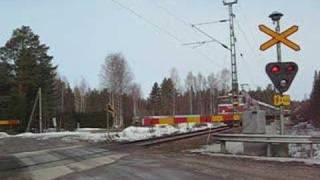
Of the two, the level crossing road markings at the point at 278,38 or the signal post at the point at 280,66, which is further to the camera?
the level crossing road markings at the point at 278,38

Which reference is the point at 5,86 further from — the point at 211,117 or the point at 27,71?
the point at 211,117

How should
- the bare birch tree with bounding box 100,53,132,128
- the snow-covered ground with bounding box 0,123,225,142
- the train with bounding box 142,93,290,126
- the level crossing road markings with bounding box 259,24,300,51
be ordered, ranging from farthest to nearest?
the bare birch tree with bounding box 100,53,132,128 < the snow-covered ground with bounding box 0,123,225,142 < the train with bounding box 142,93,290,126 < the level crossing road markings with bounding box 259,24,300,51

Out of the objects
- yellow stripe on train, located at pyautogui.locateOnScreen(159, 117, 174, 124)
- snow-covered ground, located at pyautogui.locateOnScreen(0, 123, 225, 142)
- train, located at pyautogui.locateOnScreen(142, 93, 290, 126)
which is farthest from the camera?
snow-covered ground, located at pyautogui.locateOnScreen(0, 123, 225, 142)

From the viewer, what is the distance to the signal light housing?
1872 cm

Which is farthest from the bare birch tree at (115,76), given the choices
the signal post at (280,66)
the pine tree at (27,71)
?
the signal post at (280,66)

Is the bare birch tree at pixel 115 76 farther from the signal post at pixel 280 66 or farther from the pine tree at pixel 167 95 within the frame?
the signal post at pixel 280 66

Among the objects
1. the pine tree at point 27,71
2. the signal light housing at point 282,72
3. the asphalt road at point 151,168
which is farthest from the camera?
the pine tree at point 27,71

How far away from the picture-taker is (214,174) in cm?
1406

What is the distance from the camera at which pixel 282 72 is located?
18781 mm

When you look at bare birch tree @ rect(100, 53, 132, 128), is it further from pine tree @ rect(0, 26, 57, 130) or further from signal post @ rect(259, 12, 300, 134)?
signal post @ rect(259, 12, 300, 134)

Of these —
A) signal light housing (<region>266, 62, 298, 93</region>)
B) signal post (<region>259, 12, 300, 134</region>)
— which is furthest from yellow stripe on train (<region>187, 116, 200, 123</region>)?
signal light housing (<region>266, 62, 298, 93</region>)

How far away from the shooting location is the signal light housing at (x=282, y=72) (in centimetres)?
1872

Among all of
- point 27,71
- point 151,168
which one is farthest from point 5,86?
point 151,168

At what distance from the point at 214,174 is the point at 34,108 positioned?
179 feet
